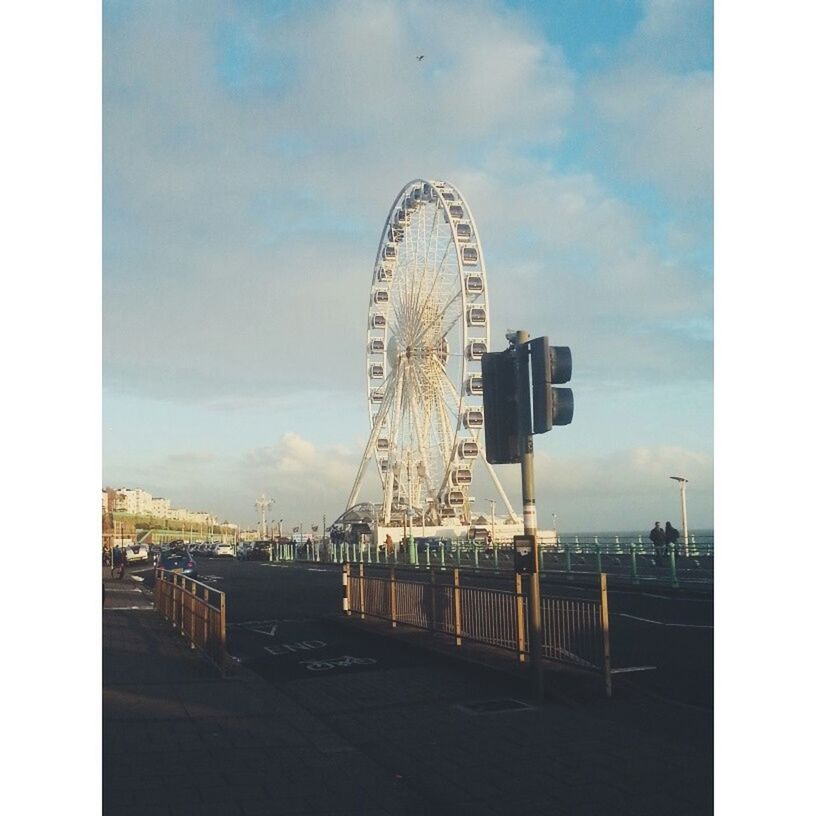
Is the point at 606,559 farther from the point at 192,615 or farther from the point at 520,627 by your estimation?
the point at 520,627

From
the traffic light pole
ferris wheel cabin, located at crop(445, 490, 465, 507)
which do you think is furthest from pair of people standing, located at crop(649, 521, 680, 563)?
ferris wheel cabin, located at crop(445, 490, 465, 507)

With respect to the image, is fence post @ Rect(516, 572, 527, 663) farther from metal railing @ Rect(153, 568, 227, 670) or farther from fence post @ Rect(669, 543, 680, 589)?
fence post @ Rect(669, 543, 680, 589)

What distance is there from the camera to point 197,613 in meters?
13.4

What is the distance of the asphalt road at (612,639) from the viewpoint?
34.1ft

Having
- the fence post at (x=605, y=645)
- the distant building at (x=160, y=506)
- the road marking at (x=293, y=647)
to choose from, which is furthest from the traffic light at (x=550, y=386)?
the distant building at (x=160, y=506)

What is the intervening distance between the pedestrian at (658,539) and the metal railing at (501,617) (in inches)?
505

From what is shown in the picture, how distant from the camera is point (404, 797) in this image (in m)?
5.86

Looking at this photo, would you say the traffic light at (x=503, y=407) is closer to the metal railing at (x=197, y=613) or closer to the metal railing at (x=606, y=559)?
the metal railing at (x=197, y=613)

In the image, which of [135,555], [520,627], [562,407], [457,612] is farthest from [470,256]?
[562,407]

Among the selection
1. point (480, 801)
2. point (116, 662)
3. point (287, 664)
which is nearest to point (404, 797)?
point (480, 801)

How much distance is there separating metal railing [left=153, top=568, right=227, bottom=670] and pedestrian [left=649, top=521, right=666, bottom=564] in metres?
12.9

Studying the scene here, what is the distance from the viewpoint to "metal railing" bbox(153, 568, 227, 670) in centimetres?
1155

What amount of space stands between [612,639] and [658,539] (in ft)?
54.0

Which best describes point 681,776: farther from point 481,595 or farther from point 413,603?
point 413,603
